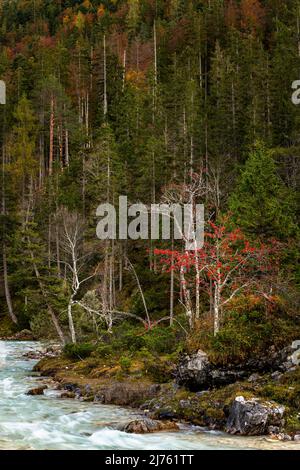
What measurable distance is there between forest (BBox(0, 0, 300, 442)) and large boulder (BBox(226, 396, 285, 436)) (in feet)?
3.24

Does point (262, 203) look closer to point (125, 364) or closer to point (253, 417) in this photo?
point (125, 364)

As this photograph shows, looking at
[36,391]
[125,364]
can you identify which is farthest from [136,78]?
[36,391]

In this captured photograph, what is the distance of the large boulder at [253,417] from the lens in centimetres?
1338

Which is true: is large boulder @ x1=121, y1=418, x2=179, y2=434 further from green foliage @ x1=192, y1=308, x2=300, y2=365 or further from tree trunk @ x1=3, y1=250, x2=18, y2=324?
tree trunk @ x1=3, y1=250, x2=18, y2=324

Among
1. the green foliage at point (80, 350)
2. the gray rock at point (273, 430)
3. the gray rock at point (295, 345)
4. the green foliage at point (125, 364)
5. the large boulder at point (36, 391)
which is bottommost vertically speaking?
the large boulder at point (36, 391)

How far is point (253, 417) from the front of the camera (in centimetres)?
1349

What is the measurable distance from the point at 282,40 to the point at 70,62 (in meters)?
36.3

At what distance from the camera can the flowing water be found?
12.5 m

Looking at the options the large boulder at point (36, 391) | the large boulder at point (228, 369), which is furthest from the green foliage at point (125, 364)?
the large boulder at point (228, 369)

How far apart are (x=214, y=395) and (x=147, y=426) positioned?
2970mm

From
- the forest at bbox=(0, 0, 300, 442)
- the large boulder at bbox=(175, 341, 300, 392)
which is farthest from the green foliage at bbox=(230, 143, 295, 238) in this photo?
the large boulder at bbox=(175, 341, 300, 392)

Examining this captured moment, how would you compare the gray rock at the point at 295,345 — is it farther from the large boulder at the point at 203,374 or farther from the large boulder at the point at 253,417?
the large boulder at the point at 253,417

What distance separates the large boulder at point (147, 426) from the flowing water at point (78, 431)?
281 millimetres
